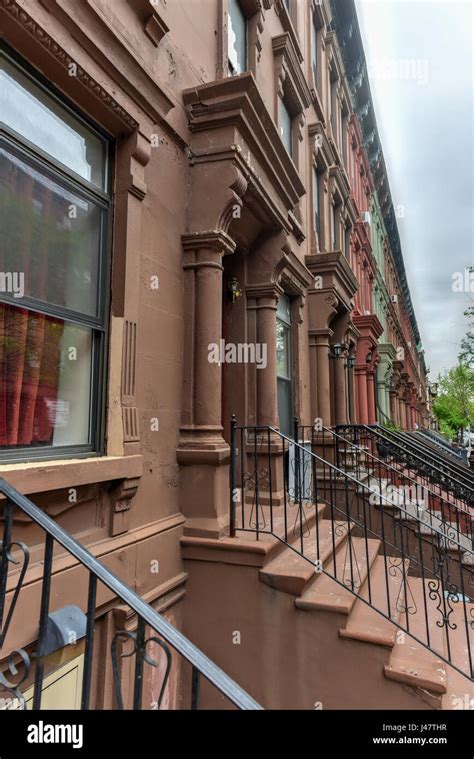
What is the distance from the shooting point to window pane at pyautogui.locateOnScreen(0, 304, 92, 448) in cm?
255

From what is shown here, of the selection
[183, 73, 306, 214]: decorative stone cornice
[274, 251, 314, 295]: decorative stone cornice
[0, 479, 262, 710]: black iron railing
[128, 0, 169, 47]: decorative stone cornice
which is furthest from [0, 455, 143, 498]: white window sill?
[274, 251, 314, 295]: decorative stone cornice

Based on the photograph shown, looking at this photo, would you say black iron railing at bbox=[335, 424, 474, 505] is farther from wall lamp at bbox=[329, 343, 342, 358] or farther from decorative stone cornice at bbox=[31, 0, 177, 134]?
decorative stone cornice at bbox=[31, 0, 177, 134]

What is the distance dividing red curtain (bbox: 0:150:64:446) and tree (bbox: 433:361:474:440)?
24.7m

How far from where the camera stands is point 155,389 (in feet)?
12.3

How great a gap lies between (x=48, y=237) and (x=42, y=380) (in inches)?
35.6

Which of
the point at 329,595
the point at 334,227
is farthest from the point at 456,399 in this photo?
the point at 329,595

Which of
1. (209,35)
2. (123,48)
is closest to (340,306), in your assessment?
(209,35)

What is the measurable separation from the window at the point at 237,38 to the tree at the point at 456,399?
2161 centimetres

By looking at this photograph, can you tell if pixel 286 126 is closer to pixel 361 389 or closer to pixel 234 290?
pixel 234 290

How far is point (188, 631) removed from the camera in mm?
3818

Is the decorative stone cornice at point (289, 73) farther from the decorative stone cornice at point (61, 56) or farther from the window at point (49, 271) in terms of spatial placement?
the window at point (49, 271)

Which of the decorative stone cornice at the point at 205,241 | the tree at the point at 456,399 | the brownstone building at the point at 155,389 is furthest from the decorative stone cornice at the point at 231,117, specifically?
the tree at the point at 456,399

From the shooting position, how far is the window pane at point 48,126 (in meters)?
2.58
